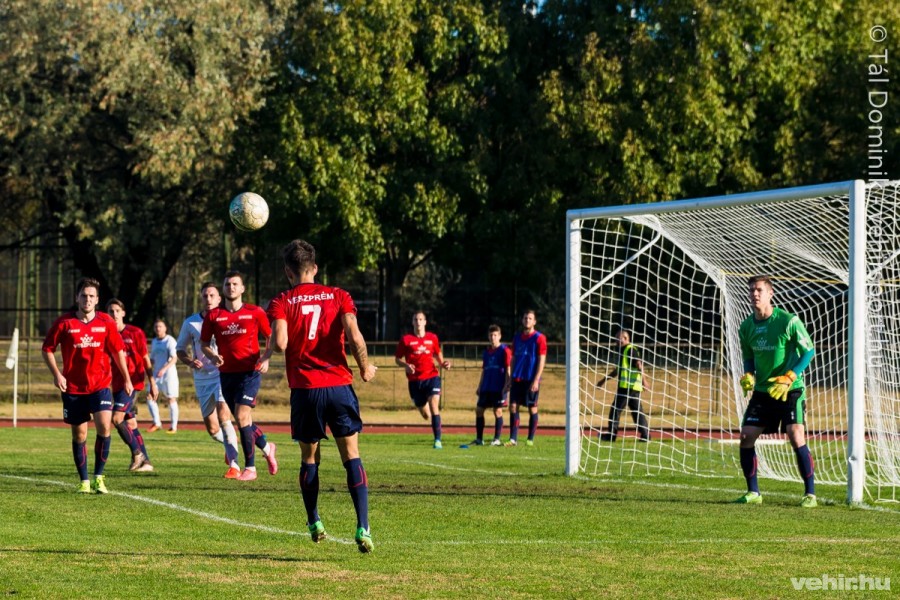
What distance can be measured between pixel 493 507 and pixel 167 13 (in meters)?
22.7

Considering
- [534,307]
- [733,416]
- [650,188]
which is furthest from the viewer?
[534,307]

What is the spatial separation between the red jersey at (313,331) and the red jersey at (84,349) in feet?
14.4

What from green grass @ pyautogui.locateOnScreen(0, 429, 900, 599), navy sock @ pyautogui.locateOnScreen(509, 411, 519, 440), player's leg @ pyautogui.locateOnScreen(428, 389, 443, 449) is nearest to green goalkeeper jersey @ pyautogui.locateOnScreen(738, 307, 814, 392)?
green grass @ pyautogui.locateOnScreen(0, 429, 900, 599)

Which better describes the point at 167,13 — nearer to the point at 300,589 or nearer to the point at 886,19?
the point at 886,19

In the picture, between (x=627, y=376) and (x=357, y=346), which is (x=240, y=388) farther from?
(x=627, y=376)

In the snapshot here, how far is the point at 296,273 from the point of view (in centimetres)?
833

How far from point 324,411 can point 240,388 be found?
4.78m

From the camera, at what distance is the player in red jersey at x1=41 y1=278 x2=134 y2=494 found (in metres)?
12.0

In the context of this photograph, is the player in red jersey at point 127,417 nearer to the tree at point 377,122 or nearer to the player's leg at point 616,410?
the player's leg at point 616,410

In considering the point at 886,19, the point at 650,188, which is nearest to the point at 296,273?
the point at 650,188

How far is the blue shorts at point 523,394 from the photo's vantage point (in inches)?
771

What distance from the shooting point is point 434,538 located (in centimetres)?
900

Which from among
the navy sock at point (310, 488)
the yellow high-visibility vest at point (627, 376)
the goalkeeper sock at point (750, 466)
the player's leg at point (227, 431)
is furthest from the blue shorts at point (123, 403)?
the yellow high-visibility vest at point (627, 376)

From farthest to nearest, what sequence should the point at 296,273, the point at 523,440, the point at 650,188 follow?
the point at 650,188, the point at 523,440, the point at 296,273
